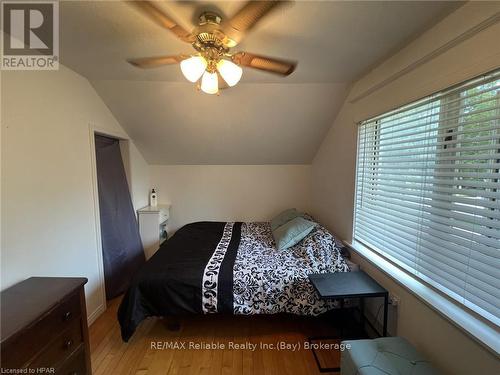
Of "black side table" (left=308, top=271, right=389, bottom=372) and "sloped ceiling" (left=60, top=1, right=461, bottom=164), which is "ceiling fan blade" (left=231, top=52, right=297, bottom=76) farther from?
"black side table" (left=308, top=271, right=389, bottom=372)

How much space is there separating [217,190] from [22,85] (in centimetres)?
245

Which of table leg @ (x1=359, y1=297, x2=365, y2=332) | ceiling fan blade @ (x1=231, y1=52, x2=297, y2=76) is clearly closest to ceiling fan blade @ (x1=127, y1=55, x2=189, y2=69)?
ceiling fan blade @ (x1=231, y1=52, x2=297, y2=76)

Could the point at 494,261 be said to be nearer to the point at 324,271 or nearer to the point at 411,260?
the point at 411,260

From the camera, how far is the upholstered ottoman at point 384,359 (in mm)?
1188

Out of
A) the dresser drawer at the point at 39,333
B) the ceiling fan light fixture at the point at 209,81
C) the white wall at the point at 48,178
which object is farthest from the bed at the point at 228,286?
the ceiling fan light fixture at the point at 209,81

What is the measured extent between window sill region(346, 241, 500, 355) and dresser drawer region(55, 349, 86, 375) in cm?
217

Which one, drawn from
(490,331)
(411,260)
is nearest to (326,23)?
(411,260)

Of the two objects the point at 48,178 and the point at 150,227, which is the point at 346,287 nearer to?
the point at 48,178

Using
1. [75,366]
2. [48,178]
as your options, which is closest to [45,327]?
[75,366]

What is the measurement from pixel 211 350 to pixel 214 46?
222 cm

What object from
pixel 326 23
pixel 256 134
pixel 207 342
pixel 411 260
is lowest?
pixel 207 342

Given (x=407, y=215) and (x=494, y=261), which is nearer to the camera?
(x=494, y=261)

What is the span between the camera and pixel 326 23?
1.31 metres

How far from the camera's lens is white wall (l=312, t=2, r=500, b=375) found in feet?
3.50
